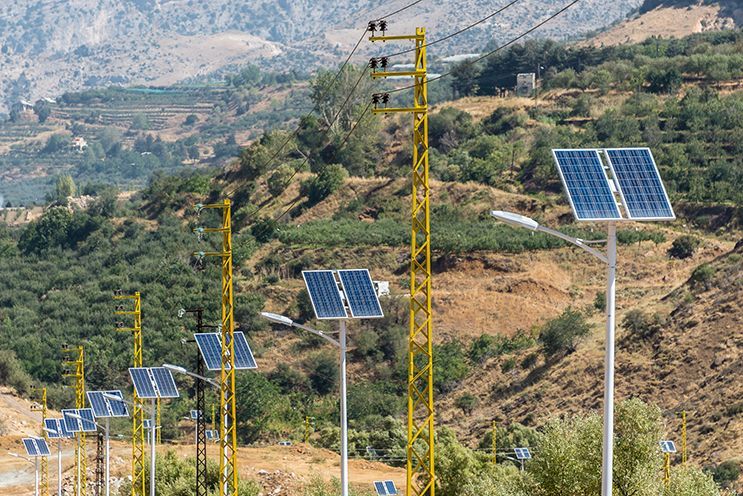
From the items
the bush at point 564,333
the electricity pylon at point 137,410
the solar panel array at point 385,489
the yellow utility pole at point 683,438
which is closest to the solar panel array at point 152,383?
the electricity pylon at point 137,410

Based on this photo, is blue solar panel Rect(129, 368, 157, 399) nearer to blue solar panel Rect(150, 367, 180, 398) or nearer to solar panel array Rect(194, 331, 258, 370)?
blue solar panel Rect(150, 367, 180, 398)

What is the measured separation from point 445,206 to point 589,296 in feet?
60.4

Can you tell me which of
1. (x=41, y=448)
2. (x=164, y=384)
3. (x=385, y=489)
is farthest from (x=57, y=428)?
(x=385, y=489)

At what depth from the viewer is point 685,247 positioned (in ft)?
350

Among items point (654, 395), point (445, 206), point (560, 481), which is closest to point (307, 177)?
point (445, 206)

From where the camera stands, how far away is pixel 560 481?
45375mm

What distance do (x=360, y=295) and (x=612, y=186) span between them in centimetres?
1174

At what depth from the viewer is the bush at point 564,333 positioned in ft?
311

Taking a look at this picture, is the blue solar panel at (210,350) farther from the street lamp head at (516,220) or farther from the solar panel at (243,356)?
the street lamp head at (516,220)

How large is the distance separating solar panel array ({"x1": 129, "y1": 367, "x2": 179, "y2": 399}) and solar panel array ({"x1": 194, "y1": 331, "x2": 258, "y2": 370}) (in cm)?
521

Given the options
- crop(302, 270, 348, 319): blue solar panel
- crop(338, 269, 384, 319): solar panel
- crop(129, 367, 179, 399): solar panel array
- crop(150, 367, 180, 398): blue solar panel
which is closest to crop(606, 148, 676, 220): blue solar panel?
crop(302, 270, 348, 319): blue solar panel

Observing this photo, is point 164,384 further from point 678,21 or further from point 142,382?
point 678,21

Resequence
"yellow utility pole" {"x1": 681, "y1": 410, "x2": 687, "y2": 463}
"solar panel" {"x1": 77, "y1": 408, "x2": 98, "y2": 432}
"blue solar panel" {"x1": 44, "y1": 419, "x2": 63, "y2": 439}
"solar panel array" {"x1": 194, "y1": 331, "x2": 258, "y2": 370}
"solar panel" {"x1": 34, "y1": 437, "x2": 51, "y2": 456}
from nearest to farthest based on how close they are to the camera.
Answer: "solar panel array" {"x1": 194, "y1": 331, "x2": 258, "y2": 370} < "solar panel" {"x1": 77, "y1": 408, "x2": 98, "y2": 432} < "yellow utility pole" {"x1": 681, "y1": 410, "x2": 687, "y2": 463} < "solar panel" {"x1": 34, "y1": 437, "x2": 51, "y2": 456} < "blue solar panel" {"x1": 44, "y1": 419, "x2": 63, "y2": 439}

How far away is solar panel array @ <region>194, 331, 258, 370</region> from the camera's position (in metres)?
54.7
